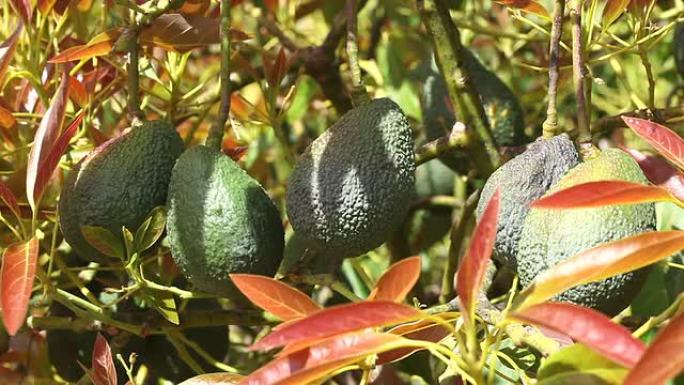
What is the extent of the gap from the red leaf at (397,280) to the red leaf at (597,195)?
0.29 feet

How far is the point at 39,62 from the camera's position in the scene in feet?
3.49

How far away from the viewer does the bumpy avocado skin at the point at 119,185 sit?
87 centimetres

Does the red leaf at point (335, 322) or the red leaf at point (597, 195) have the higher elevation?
the red leaf at point (597, 195)

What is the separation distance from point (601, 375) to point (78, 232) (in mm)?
497

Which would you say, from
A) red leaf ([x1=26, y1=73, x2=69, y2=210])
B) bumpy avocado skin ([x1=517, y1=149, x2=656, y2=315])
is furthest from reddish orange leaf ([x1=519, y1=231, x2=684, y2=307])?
red leaf ([x1=26, y1=73, x2=69, y2=210])

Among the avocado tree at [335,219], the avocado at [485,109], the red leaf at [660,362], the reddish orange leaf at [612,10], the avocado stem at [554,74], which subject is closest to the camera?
the red leaf at [660,362]

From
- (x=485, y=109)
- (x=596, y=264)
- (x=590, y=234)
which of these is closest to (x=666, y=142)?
(x=590, y=234)

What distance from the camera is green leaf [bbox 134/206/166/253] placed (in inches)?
33.5

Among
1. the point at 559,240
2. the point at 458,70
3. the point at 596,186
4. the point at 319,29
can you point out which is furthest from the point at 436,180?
the point at 596,186

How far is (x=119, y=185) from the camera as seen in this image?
87 centimetres

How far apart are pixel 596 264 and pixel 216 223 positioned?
1.15 feet

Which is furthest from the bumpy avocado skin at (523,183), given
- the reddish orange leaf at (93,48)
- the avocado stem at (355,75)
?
the reddish orange leaf at (93,48)

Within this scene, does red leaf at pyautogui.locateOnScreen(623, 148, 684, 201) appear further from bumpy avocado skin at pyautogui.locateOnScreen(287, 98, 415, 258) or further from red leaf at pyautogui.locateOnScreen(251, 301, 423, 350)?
red leaf at pyautogui.locateOnScreen(251, 301, 423, 350)

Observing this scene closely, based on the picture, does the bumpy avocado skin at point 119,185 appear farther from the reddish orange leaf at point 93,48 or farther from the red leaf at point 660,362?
the red leaf at point 660,362
